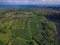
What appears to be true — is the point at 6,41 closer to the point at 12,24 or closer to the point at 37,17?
the point at 12,24

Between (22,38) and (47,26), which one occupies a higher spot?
(47,26)

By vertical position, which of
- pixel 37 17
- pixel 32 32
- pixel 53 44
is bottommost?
pixel 53 44

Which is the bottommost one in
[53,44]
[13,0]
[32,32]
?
[53,44]

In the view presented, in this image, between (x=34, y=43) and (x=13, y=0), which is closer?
(x=34, y=43)

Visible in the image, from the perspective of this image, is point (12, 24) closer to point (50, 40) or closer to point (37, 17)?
point (37, 17)

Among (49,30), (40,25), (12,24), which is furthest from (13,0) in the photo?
(49,30)

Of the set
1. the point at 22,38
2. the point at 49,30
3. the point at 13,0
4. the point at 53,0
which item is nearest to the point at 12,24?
the point at 22,38
